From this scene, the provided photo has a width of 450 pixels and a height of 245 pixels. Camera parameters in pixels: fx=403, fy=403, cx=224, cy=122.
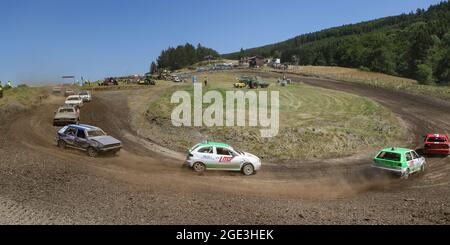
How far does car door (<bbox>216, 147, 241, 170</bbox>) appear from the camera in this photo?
21000 mm

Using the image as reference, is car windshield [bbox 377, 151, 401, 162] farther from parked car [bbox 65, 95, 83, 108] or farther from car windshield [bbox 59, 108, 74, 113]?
parked car [bbox 65, 95, 83, 108]

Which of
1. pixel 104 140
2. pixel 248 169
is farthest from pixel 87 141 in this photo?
pixel 248 169

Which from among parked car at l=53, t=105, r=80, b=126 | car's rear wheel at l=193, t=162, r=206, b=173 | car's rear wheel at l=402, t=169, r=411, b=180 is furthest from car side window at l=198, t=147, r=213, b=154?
parked car at l=53, t=105, r=80, b=126

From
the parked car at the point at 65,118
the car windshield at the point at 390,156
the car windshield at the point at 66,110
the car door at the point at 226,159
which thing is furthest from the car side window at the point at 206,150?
the car windshield at the point at 66,110

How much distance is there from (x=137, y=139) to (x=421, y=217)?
21.0 metres

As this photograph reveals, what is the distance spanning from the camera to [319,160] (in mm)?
27234

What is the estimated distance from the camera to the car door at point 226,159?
68.9 ft

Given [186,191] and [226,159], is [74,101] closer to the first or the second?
[226,159]

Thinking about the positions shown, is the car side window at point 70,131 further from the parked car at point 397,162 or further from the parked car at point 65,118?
the parked car at point 397,162

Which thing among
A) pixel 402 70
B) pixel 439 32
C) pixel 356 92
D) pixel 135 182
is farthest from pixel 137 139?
pixel 439 32

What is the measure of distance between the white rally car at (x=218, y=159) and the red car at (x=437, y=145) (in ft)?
47.2

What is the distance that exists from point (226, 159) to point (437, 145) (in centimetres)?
1614

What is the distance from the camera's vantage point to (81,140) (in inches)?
901
